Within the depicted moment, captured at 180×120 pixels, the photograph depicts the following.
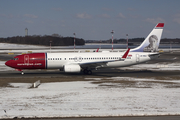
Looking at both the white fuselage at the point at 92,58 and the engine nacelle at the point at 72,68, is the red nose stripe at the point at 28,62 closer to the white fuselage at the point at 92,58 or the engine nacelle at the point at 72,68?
the white fuselage at the point at 92,58

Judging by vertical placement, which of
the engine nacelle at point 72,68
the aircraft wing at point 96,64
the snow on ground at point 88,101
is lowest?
the snow on ground at point 88,101

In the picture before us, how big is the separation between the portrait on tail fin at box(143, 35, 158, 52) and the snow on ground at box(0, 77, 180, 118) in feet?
53.4

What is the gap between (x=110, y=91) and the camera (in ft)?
72.3

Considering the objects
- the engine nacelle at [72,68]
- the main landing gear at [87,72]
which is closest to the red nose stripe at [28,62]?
the engine nacelle at [72,68]

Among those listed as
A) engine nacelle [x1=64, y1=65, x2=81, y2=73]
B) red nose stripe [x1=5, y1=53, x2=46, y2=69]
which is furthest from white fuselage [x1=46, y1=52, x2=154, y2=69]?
engine nacelle [x1=64, y1=65, x2=81, y2=73]

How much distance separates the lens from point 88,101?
18172mm

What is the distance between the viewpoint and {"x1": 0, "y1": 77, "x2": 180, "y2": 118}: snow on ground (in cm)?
1526

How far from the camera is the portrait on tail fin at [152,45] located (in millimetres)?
39406

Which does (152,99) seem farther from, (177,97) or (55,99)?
(55,99)

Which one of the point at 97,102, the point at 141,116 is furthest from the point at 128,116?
the point at 97,102

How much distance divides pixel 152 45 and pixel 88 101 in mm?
24851

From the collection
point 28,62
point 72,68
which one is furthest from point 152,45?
point 28,62

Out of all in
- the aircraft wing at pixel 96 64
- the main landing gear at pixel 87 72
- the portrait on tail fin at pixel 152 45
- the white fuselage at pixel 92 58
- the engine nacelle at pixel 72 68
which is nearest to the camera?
the engine nacelle at pixel 72 68

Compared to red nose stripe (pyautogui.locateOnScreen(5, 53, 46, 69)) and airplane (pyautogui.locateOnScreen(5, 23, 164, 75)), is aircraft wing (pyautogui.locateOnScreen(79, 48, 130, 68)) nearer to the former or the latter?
airplane (pyautogui.locateOnScreen(5, 23, 164, 75))
